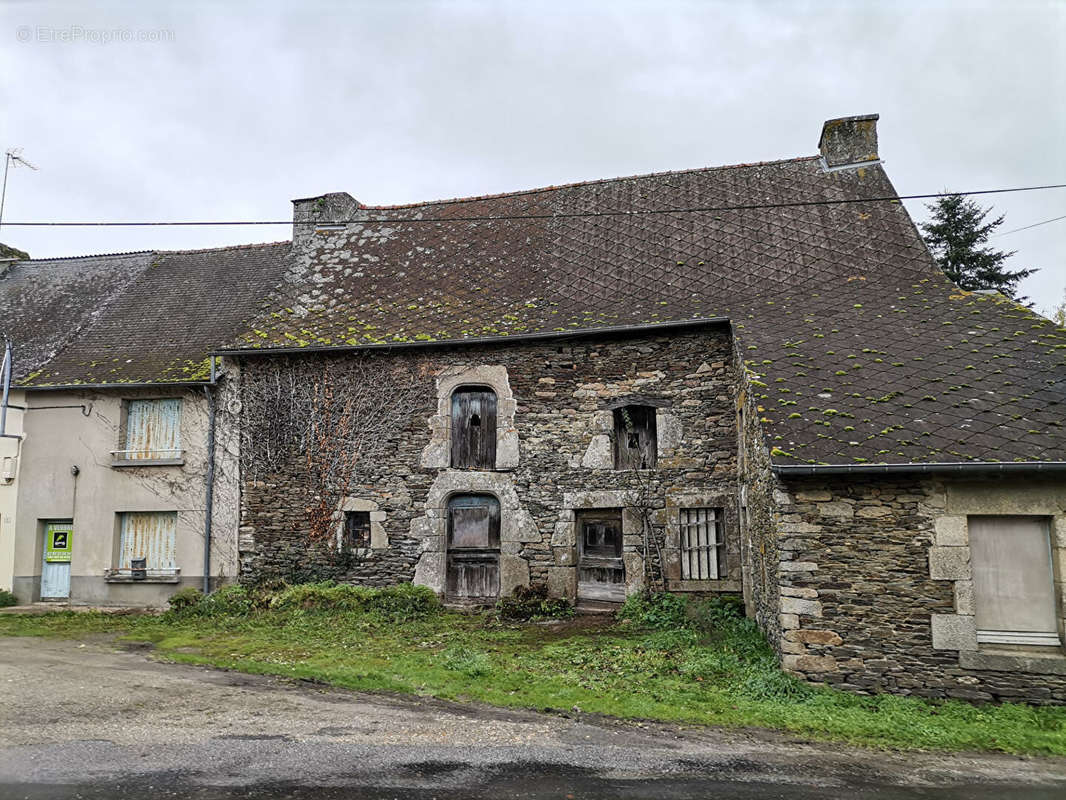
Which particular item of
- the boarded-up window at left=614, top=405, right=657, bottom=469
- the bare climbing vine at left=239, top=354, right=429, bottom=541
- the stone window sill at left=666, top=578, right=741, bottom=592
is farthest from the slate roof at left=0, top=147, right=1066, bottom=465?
the stone window sill at left=666, top=578, right=741, bottom=592

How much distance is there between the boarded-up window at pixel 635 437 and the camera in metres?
11.2

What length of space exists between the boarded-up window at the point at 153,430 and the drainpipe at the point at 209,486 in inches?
27.4

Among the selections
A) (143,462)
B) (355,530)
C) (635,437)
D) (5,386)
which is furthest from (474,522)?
(5,386)

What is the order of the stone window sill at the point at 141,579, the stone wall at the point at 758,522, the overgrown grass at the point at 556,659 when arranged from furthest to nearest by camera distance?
the stone window sill at the point at 141,579
the stone wall at the point at 758,522
the overgrown grass at the point at 556,659

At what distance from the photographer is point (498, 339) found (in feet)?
37.8

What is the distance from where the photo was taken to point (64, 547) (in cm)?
1312

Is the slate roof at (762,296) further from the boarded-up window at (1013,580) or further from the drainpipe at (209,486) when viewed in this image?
the drainpipe at (209,486)

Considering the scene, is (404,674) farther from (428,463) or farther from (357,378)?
(357,378)

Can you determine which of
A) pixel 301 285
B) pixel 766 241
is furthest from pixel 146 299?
pixel 766 241

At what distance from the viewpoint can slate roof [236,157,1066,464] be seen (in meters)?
7.86

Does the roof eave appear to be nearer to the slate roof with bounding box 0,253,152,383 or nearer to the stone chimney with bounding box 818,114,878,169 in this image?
the slate roof with bounding box 0,253,152,383

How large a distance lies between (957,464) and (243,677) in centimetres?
741

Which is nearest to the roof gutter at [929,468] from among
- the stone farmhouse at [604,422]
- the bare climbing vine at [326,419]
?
the stone farmhouse at [604,422]

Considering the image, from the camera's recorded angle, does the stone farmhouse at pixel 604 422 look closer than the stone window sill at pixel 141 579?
Yes
